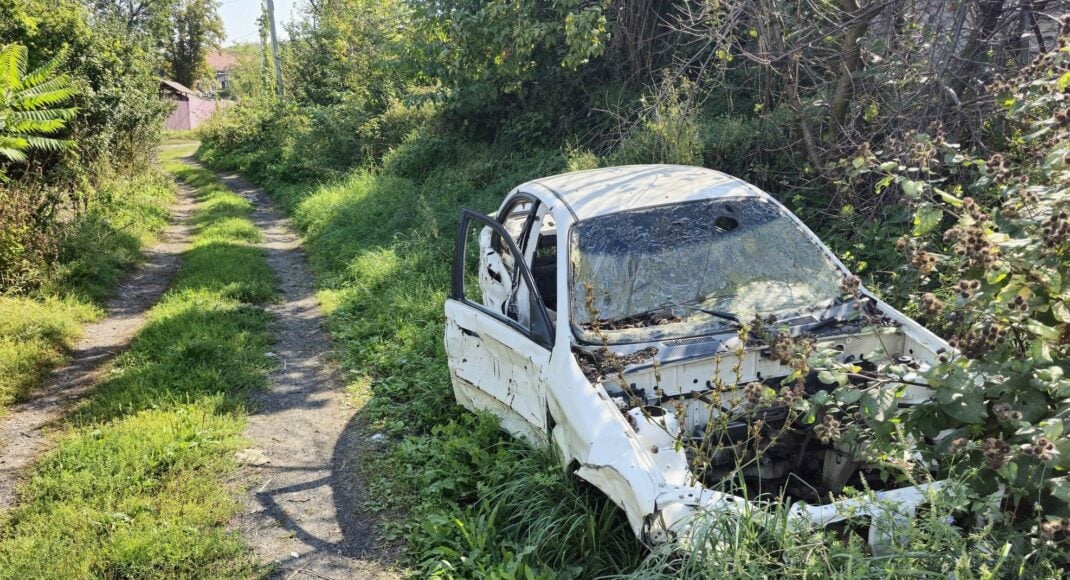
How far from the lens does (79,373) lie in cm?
706

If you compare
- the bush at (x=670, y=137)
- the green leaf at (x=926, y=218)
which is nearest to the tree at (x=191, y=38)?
the bush at (x=670, y=137)

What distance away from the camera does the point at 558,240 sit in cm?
444

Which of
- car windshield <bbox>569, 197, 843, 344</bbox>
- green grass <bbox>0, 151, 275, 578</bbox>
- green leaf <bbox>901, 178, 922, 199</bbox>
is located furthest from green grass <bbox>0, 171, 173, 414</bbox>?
green leaf <bbox>901, 178, 922, 199</bbox>

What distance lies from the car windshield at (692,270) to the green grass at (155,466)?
99.2 inches

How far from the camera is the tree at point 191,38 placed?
170 ft

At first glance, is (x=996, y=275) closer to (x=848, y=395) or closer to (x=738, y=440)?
(x=848, y=395)

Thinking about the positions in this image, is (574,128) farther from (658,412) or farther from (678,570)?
(678,570)

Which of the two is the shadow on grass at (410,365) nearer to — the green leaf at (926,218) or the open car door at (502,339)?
the open car door at (502,339)

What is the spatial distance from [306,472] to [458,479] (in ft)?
4.25

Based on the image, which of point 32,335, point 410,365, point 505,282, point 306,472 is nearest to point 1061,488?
point 505,282

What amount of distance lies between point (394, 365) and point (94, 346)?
11.3ft

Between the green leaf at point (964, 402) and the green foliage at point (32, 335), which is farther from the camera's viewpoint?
the green foliage at point (32, 335)

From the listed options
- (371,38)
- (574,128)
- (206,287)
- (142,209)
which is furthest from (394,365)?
(371,38)

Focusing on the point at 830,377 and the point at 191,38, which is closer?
the point at 830,377
